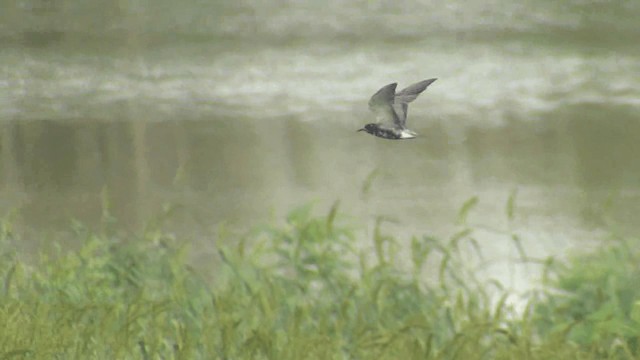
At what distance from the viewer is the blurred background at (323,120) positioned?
263 inches

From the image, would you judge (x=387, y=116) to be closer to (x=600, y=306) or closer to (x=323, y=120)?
(x=600, y=306)

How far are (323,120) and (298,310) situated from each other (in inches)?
201

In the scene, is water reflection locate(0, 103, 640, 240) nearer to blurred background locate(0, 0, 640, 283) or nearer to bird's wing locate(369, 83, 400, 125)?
blurred background locate(0, 0, 640, 283)

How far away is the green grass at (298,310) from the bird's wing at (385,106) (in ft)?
1.02

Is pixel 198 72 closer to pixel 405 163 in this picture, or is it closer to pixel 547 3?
pixel 405 163

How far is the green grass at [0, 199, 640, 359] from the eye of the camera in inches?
143

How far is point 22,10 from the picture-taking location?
51.1ft

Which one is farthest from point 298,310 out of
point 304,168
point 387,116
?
point 304,168

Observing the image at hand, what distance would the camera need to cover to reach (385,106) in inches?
169

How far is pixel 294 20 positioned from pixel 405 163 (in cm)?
652

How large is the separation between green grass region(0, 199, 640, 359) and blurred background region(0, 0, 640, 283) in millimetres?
203

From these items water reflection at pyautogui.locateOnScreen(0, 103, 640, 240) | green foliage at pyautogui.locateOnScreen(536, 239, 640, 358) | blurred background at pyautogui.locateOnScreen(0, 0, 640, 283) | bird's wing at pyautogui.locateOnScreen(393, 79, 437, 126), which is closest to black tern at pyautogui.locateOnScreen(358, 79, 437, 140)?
bird's wing at pyautogui.locateOnScreen(393, 79, 437, 126)

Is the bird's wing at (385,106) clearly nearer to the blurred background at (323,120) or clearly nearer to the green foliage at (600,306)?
the blurred background at (323,120)

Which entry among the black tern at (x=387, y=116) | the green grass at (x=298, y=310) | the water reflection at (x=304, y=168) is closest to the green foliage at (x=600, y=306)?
the green grass at (x=298, y=310)
